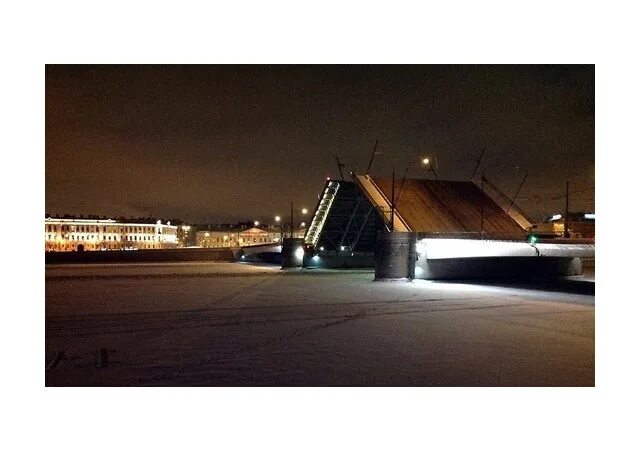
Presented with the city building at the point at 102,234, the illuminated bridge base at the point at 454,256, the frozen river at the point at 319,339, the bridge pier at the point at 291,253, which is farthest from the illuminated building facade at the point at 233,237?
the frozen river at the point at 319,339

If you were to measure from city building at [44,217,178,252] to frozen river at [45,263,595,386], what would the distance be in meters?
111

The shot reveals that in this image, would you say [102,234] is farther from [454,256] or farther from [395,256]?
[454,256]

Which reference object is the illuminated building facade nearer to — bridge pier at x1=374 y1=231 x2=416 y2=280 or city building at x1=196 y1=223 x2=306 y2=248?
city building at x1=196 y1=223 x2=306 y2=248

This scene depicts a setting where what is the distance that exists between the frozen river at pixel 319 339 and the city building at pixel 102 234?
11099cm

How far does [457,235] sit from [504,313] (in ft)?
57.6

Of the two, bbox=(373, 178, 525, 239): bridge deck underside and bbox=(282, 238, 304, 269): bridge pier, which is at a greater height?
bbox=(373, 178, 525, 239): bridge deck underside

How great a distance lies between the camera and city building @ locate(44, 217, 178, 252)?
395ft

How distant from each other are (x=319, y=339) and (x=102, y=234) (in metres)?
129

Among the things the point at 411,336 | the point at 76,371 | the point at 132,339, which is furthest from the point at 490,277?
the point at 76,371

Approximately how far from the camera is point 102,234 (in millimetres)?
129125

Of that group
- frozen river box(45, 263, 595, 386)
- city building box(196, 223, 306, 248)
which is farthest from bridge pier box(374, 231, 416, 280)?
city building box(196, 223, 306, 248)

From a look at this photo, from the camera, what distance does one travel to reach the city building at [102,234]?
120 metres

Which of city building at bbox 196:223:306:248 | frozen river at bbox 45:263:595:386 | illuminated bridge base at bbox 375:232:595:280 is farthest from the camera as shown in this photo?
city building at bbox 196:223:306:248

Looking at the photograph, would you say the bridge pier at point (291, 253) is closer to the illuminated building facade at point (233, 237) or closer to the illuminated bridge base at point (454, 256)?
the illuminated bridge base at point (454, 256)
